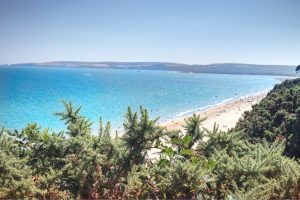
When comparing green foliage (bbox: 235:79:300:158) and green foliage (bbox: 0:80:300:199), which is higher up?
green foliage (bbox: 0:80:300:199)

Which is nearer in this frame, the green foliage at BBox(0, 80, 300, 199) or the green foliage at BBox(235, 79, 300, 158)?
the green foliage at BBox(0, 80, 300, 199)

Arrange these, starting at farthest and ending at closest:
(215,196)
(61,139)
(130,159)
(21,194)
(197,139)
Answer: (197,139), (61,139), (130,159), (215,196), (21,194)

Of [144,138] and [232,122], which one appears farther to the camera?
[232,122]

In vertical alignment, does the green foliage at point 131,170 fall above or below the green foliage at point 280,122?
above

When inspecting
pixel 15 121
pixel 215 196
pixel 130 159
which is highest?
pixel 130 159

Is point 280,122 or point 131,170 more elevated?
point 131,170

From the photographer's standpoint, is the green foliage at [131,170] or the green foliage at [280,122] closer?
the green foliage at [131,170]

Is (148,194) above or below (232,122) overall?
above

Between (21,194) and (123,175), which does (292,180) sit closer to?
(123,175)

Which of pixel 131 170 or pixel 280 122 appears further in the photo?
pixel 280 122

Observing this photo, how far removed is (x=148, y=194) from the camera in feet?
17.4

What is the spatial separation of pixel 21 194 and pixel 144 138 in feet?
7.18

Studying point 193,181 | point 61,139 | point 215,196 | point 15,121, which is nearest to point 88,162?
point 61,139

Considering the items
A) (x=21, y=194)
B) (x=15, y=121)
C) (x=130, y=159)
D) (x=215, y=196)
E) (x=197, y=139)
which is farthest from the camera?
(x=15, y=121)
